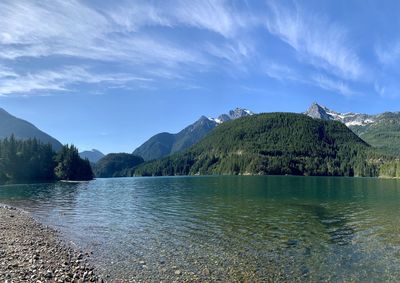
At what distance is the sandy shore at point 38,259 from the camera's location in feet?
76.3

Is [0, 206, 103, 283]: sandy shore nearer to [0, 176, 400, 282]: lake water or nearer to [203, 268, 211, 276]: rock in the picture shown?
[0, 176, 400, 282]: lake water

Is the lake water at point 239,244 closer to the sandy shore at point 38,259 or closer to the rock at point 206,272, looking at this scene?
the rock at point 206,272

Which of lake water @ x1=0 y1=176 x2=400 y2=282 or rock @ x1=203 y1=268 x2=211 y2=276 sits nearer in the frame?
rock @ x1=203 y1=268 x2=211 y2=276

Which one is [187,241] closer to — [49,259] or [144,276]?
[144,276]

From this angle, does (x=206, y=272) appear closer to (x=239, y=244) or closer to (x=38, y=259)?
(x=239, y=244)

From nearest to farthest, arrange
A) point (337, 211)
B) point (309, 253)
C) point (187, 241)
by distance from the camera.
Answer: point (309, 253)
point (187, 241)
point (337, 211)

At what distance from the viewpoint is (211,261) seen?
31188 mm

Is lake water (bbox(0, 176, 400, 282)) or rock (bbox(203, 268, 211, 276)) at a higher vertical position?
lake water (bbox(0, 176, 400, 282))

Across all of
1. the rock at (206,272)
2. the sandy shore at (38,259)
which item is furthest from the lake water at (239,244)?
the sandy shore at (38,259)

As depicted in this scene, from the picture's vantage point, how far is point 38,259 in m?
28.2

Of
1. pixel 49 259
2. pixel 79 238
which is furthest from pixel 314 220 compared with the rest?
pixel 49 259

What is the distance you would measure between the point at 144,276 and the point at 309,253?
16.5 m

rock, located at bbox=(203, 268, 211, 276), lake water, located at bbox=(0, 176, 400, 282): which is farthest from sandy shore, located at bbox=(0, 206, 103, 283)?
rock, located at bbox=(203, 268, 211, 276)

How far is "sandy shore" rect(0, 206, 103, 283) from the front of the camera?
2327cm
